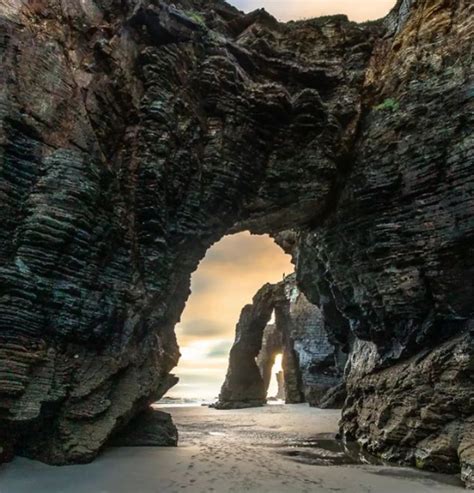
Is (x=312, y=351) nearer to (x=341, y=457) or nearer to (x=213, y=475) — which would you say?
(x=341, y=457)

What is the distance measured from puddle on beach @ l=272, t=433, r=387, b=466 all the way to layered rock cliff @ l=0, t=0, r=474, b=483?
0.81m

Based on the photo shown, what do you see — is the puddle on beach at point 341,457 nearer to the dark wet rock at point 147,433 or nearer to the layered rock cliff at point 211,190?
the layered rock cliff at point 211,190

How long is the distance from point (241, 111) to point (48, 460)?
12765 mm

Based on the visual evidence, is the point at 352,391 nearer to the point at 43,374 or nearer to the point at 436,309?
the point at 436,309

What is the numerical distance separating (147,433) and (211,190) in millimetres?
8722

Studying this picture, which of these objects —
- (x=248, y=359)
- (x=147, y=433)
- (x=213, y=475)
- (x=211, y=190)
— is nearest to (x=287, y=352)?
(x=248, y=359)

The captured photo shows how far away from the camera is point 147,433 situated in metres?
12.9

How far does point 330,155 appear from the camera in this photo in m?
15.6

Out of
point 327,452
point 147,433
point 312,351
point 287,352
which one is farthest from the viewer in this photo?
point 287,352

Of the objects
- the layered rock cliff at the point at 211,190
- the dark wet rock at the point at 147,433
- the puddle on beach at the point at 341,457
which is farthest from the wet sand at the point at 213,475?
the layered rock cliff at the point at 211,190

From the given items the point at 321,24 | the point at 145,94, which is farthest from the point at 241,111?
the point at 321,24

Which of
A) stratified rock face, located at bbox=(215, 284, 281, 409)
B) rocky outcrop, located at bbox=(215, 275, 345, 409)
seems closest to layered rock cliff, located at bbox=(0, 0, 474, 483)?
rocky outcrop, located at bbox=(215, 275, 345, 409)

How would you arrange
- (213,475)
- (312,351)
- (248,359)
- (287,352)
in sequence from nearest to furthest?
(213,475)
(312,351)
(248,359)
(287,352)

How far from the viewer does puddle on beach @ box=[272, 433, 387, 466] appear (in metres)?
11.5
